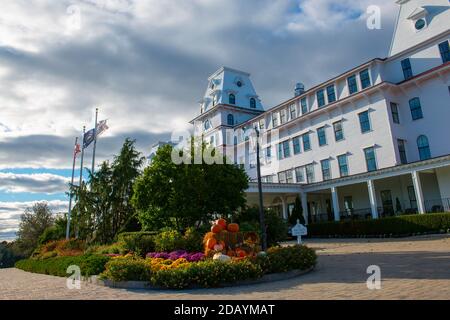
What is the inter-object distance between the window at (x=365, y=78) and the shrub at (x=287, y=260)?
842 inches

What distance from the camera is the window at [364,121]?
27812 millimetres

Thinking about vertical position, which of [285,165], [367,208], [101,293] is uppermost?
[285,165]

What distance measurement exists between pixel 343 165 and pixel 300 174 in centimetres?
520

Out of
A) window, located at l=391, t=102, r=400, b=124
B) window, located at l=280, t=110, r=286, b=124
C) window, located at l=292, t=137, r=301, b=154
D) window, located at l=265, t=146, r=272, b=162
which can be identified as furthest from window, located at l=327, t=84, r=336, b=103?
window, located at l=265, t=146, r=272, b=162

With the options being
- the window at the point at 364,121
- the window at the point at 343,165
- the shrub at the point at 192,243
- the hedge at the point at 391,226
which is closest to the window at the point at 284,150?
the window at the point at 343,165

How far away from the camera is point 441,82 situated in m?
24.3

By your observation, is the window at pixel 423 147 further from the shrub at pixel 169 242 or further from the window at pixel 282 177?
the shrub at pixel 169 242

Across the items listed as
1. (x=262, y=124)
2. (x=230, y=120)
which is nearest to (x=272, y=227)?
(x=262, y=124)

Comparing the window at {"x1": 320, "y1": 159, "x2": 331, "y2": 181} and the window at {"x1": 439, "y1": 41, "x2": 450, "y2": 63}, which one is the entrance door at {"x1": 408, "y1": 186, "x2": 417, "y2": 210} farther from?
Result: the window at {"x1": 439, "y1": 41, "x2": 450, "y2": 63}

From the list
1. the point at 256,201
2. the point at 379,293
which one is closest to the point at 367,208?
the point at 256,201

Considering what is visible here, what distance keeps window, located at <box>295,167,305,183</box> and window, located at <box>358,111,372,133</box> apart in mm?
7677

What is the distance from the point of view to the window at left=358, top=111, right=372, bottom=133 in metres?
27.8

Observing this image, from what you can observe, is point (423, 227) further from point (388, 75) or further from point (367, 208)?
point (388, 75)
